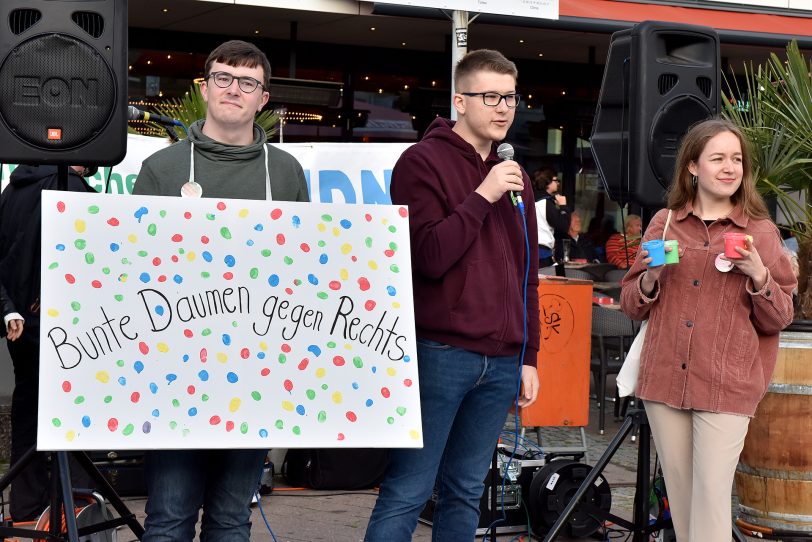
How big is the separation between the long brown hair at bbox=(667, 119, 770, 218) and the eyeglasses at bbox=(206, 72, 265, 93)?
1646 millimetres

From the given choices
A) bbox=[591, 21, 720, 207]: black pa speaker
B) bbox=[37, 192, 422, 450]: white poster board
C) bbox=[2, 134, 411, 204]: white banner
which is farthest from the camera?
bbox=[2, 134, 411, 204]: white banner

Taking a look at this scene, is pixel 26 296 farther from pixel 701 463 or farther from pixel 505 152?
pixel 701 463

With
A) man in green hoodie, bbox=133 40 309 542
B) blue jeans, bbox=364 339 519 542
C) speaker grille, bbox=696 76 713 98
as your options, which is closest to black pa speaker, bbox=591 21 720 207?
speaker grille, bbox=696 76 713 98

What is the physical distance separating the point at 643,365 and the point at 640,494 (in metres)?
0.70

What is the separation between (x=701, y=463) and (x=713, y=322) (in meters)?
0.50

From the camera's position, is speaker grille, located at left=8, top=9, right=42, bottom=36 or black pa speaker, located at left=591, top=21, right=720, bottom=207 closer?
speaker grille, located at left=8, top=9, right=42, bottom=36

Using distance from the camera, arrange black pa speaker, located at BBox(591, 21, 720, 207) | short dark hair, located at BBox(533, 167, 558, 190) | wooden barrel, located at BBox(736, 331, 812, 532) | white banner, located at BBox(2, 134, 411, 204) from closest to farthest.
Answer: black pa speaker, located at BBox(591, 21, 720, 207), wooden barrel, located at BBox(736, 331, 812, 532), white banner, located at BBox(2, 134, 411, 204), short dark hair, located at BBox(533, 167, 558, 190)

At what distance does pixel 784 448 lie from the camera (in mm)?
5109

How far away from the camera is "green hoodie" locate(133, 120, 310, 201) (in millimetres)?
3445

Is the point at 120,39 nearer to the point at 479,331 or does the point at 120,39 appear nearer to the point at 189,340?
the point at 189,340

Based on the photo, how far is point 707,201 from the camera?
13.4ft

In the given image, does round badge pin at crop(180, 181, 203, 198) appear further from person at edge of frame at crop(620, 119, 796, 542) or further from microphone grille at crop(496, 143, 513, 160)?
person at edge of frame at crop(620, 119, 796, 542)

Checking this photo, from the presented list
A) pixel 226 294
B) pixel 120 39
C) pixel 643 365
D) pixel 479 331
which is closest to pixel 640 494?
pixel 643 365

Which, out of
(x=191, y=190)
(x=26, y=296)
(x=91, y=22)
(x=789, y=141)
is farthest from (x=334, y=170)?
(x=191, y=190)
